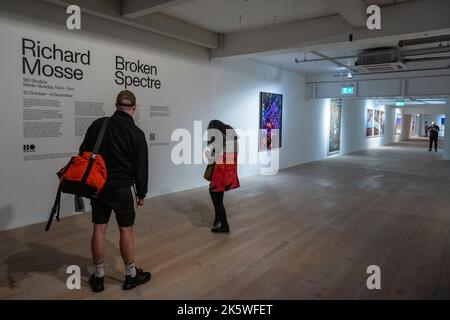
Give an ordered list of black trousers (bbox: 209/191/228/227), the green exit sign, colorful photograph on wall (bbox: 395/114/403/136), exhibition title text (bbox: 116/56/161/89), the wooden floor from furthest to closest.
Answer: colorful photograph on wall (bbox: 395/114/403/136)
the green exit sign
exhibition title text (bbox: 116/56/161/89)
black trousers (bbox: 209/191/228/227)
the wooden floor

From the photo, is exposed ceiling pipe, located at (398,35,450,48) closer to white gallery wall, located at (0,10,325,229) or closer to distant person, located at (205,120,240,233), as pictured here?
white gallery wall, located at (0,10,325,229)

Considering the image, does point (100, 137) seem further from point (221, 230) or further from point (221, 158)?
point (221, 230)

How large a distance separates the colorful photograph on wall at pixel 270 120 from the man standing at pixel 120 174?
6583mm

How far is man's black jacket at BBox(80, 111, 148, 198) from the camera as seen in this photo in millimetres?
2650

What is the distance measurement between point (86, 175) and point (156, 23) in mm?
4013

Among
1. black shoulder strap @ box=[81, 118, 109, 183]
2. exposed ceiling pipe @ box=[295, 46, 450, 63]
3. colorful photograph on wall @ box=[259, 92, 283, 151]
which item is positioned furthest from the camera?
colorful photograph on wall @ box=[259, 92, 283, 151]

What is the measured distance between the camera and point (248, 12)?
568 centimetres

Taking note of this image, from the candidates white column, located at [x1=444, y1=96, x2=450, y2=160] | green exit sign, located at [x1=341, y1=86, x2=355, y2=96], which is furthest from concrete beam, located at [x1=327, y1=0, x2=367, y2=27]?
white column, located at [x1=444, y1=96, x2=450, y2=160]

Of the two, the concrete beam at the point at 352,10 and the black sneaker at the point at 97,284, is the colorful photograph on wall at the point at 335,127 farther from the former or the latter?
the black sneaker at the point at 97,284

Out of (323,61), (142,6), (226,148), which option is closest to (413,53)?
(323,61)

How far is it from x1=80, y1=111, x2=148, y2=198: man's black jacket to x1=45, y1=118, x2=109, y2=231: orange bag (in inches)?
2.5

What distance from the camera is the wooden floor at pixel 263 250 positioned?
2871mm
